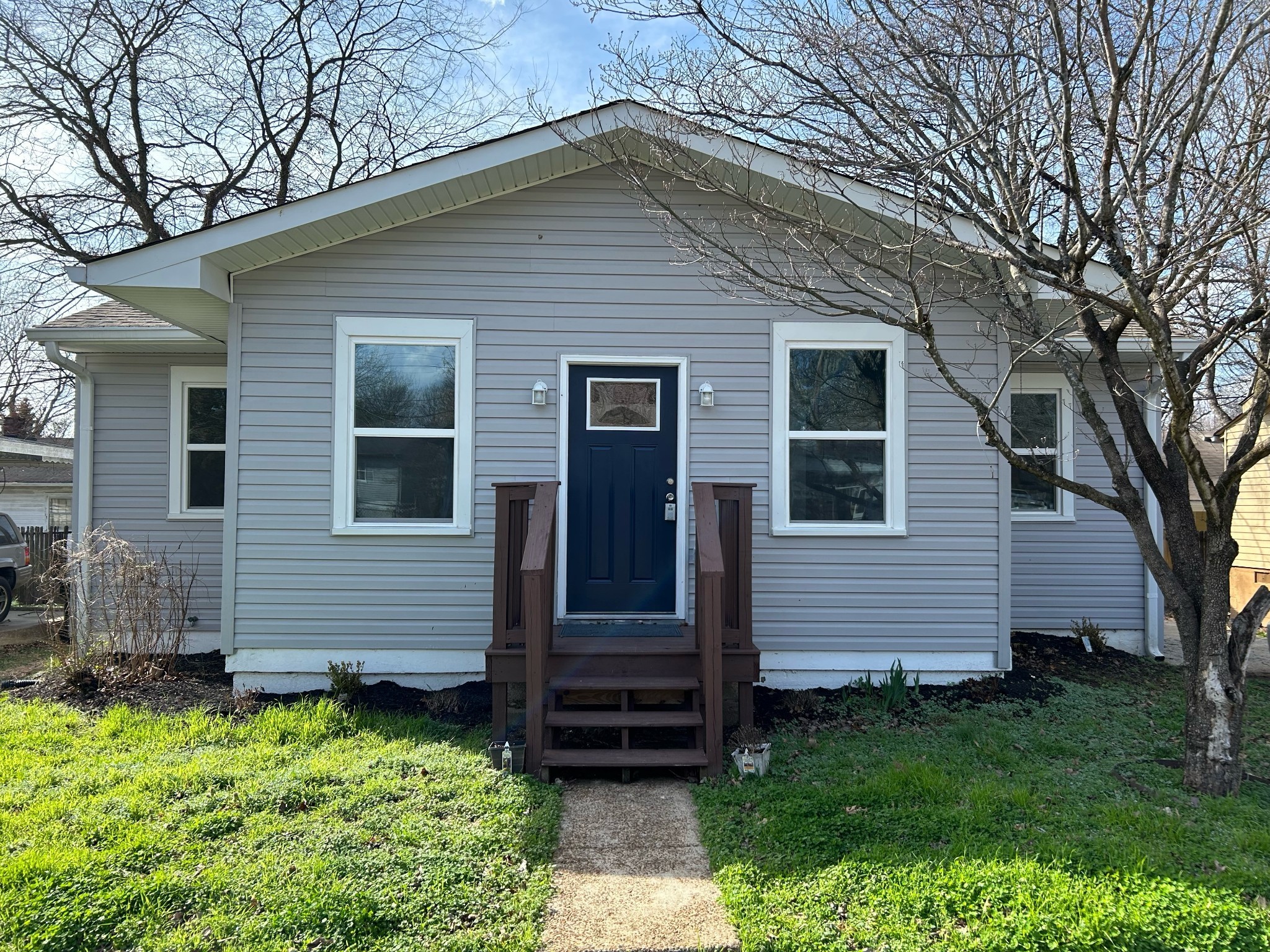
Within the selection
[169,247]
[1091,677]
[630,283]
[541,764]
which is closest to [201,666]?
[169,247]

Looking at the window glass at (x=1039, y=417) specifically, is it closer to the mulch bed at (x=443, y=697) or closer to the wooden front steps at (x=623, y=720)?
the mulch bed at (x=443, y=697)

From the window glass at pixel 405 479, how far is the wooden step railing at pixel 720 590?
203 centimetres

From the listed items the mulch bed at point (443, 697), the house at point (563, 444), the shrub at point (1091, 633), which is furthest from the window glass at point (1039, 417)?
the mulch bed at point (443, 697)

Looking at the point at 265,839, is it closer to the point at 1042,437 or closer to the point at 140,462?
the point at 140,462

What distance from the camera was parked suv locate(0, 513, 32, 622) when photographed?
35.4ft

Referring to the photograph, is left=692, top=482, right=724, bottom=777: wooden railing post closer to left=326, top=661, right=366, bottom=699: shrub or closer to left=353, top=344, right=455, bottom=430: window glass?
left=353, top=344, right=455, bottom=430: window glass

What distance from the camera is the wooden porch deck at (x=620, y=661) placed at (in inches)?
177

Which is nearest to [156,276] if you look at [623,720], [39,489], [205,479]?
[205,479]

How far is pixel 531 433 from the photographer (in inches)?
236

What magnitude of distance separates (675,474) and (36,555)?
11.9 m

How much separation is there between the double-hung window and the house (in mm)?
2211

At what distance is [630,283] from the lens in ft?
19.9

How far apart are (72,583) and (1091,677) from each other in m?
8.74

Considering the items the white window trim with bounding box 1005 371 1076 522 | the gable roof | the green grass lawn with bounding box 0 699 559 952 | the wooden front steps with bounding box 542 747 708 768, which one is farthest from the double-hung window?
the green grass lawn with bounding box 0 699 559 952
